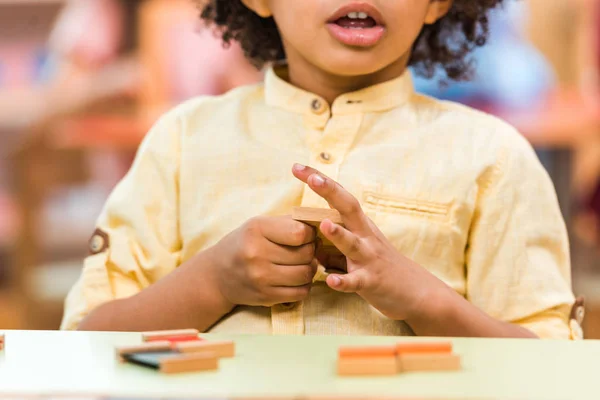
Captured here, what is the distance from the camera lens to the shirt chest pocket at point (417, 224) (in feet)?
3.01

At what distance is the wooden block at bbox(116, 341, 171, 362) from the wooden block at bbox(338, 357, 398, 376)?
0.11 m

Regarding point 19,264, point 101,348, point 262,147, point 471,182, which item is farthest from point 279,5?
point 19,264

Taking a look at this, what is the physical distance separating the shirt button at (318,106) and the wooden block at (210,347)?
0.47 metres

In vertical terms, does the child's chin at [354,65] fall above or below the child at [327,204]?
above

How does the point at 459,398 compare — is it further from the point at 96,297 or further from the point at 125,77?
the point at 125,77

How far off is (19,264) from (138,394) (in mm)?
2419

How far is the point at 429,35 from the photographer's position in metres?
1.19

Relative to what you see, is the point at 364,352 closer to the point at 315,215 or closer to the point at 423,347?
the point at 423,347

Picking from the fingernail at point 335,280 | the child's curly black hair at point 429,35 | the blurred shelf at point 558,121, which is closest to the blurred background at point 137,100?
the blurred shelf at point 558,121

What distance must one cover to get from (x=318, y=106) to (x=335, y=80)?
0.12ft

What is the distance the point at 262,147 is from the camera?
983 millimetres

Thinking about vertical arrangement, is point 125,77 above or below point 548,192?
below

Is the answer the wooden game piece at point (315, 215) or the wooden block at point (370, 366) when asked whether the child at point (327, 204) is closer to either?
the wooden game piece at point (315, 215)

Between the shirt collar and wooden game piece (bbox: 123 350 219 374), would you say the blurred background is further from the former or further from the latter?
wooden game piece (bbox: 123 350 219 374)
